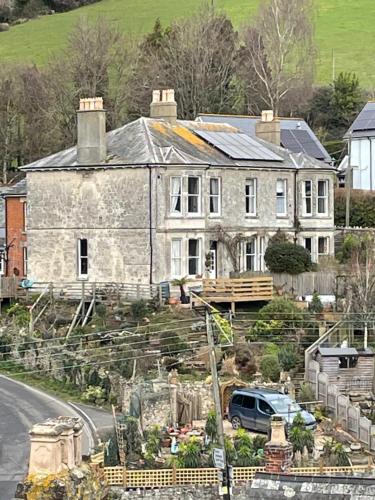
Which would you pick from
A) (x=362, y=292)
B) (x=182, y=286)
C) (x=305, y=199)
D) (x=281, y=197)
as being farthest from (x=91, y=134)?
(x=362, y=292)

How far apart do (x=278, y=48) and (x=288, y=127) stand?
17.6 meters

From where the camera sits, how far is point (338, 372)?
44.2m

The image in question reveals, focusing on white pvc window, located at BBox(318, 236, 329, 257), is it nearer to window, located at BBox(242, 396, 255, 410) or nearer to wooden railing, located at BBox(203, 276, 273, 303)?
wooden railing, located at BBox(203, 276, 273, 303)

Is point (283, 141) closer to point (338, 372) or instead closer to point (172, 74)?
point (172, 74)

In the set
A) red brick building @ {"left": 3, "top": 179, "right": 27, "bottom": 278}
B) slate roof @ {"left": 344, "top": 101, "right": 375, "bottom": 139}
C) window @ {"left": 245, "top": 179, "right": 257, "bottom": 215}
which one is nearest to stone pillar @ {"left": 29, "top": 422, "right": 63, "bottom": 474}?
window @ {"left": 245, "top": 179, "right": 257, "bottom": 215}

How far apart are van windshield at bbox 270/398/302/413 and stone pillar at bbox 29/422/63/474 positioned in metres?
16.3

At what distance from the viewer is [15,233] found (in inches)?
2405

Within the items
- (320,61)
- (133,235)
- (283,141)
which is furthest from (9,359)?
(320,61)

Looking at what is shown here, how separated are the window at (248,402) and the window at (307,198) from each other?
2087 centimetres

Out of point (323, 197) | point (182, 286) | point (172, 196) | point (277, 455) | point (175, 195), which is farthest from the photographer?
point (323, 197)

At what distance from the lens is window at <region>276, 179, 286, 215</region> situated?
57625 mm

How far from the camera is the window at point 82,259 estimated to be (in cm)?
5459

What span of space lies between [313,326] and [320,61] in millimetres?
78260

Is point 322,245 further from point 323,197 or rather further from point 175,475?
point 175,475
